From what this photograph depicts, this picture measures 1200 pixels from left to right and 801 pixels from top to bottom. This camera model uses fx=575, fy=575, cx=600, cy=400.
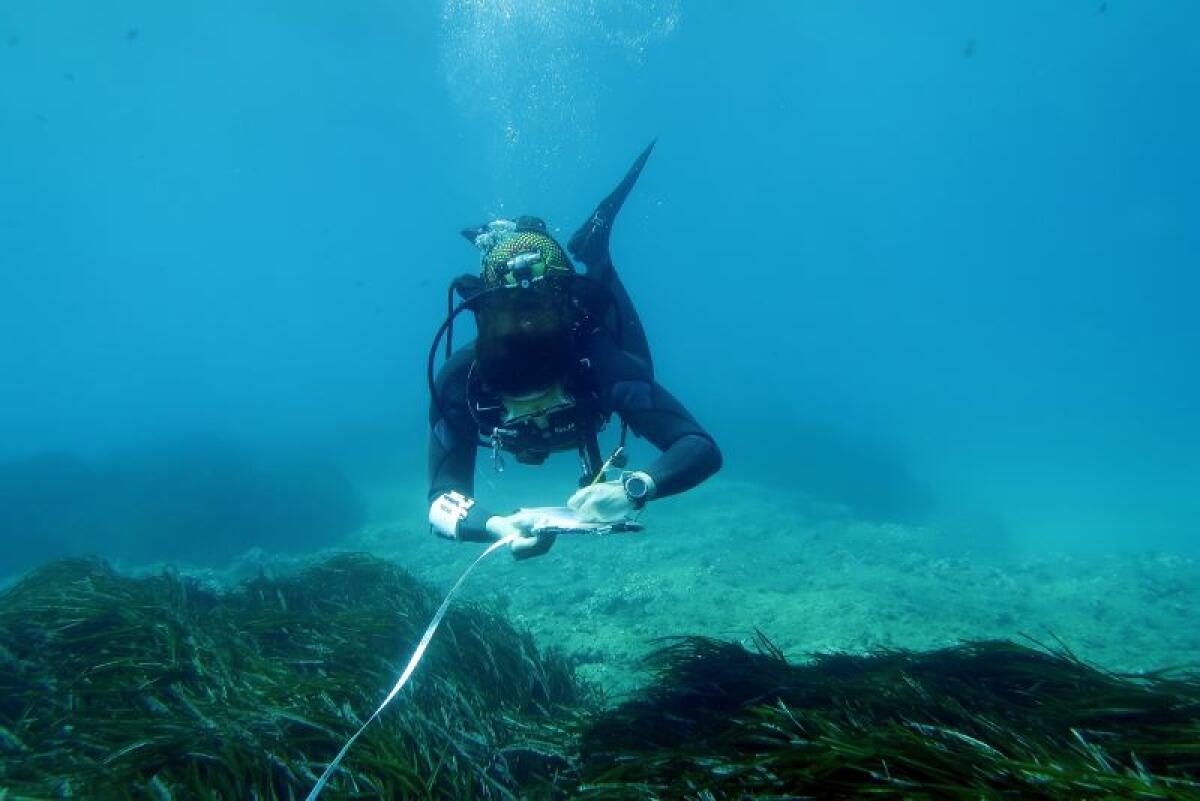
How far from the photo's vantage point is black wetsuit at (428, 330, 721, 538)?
3910 mm

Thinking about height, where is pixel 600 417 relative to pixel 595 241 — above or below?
below

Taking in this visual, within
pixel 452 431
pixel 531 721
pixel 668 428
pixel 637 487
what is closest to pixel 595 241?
pixel 452 431

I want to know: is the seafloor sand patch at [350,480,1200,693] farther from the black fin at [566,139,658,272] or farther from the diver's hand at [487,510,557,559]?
the black fin at [566,139,658,272]

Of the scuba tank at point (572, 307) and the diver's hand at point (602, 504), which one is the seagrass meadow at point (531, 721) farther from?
the scuba tank at point (572, 307)

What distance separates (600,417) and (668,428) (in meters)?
0.61

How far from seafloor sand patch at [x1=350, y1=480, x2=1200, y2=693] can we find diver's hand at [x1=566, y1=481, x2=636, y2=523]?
3.14m

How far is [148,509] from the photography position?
866 inches

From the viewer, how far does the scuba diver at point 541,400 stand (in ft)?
12.2

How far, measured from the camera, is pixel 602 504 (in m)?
3.28

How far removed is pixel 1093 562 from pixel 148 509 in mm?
32765

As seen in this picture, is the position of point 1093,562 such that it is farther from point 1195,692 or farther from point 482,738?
point 482,738

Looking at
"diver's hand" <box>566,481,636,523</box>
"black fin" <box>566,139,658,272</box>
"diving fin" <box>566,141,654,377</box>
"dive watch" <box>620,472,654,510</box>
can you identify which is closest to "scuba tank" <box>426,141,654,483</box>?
"diving fin" <box>566,141,654,377</box>

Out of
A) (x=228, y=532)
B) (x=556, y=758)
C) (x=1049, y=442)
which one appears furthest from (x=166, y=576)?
(x=1049, y=442)

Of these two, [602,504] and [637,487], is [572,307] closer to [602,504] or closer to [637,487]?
[637,487]
